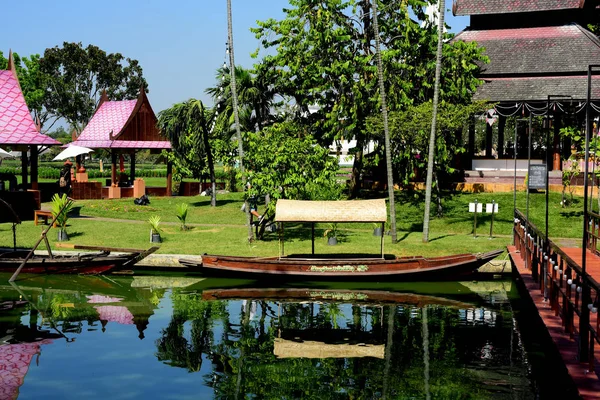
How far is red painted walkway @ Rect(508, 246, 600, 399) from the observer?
41.1 feet

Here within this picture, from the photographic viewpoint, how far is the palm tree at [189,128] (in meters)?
45.2

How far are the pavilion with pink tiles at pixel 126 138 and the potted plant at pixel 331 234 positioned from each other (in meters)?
18.2

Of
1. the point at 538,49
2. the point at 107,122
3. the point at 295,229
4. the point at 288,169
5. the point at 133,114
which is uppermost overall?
the point at 538,49

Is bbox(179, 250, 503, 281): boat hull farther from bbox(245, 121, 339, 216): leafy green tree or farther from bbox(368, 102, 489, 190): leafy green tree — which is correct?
bbox(368, 102, 489, 190): leafy green tree

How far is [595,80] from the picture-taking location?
4462 cm

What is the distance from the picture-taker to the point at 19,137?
1483 inches

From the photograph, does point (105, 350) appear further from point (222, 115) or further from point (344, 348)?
point (222, 115)

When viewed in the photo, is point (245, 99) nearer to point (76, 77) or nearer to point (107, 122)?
point (107, 122)

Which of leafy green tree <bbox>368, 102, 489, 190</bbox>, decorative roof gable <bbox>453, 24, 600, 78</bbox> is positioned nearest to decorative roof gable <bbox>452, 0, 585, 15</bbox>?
decorative roof gable <bbox>453, 24, 600, 78</bbox>

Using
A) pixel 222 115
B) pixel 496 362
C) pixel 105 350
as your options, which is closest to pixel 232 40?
pixel 222 115

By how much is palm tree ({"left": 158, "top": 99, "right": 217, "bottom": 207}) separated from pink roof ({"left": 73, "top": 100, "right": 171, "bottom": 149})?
2.18 meters

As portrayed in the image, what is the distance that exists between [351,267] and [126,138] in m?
27.0

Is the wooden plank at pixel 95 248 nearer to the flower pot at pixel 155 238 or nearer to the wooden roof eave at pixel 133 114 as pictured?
the flower pot at pixel 155 238


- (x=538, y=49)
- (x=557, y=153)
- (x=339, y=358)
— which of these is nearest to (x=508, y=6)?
(x=538, y=49)
